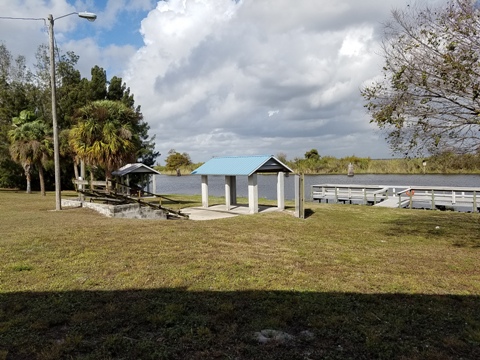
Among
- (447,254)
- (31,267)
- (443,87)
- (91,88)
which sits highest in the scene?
(91,88)

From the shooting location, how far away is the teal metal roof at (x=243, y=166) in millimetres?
16211

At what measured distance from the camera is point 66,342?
3531mm

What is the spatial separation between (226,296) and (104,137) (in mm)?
15431

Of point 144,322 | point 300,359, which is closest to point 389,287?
point 300,359

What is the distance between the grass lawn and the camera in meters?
3.58

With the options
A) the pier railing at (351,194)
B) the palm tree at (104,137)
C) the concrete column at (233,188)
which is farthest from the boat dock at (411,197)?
the palm tree at (104,137)

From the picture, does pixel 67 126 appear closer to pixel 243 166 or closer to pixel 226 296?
pixel 243 166

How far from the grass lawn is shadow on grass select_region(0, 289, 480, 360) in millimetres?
18

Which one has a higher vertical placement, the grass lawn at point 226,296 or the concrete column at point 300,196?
the concrete column at point 300,196

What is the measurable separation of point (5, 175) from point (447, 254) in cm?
3613

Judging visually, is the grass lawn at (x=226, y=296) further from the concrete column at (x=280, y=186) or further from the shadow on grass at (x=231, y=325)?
the concrete column at (x=280, y=186)

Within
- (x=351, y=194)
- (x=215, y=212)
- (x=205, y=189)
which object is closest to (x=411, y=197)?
(x=351, y=194)

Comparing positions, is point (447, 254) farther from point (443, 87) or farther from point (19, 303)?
point (19, 303)

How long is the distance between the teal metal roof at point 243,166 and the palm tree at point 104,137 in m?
4.03
